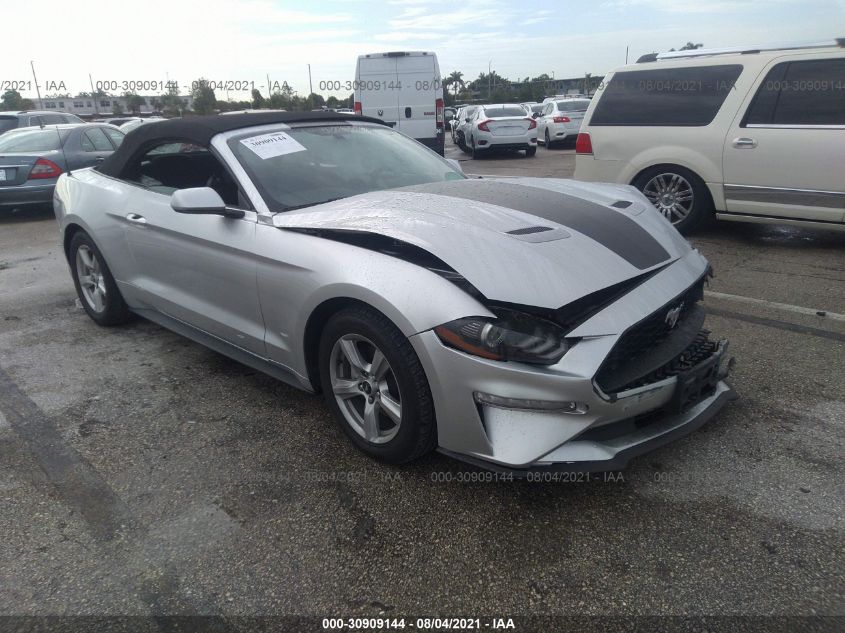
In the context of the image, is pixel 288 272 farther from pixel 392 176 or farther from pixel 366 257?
pixel 392 176

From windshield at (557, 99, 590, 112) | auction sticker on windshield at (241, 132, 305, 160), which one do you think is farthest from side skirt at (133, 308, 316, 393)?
windshield at (557, 99, 590, 112)

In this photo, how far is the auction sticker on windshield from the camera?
3432mm

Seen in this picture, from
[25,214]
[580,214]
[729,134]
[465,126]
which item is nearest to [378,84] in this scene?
[465,126]

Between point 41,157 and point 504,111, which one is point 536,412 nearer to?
point 41,157

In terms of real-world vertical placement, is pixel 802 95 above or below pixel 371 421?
above

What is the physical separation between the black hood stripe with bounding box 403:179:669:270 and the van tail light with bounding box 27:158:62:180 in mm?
8653

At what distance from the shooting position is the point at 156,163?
14.0 ft

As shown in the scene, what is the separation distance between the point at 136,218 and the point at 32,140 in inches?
309

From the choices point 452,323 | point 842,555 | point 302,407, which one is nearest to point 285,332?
point 302,407

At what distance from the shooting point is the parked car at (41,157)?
9.60 m

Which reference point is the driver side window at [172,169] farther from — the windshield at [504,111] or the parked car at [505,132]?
the windshield at [504,111]

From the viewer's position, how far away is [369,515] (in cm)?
250

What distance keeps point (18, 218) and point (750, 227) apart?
10.7 metres

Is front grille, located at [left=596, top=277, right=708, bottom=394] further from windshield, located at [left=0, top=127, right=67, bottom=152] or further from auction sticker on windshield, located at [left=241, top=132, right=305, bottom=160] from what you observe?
windshield, located at [left=0, top=127, right=67, bottom=152]
